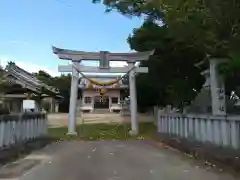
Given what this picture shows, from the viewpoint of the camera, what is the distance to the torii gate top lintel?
30094 mm

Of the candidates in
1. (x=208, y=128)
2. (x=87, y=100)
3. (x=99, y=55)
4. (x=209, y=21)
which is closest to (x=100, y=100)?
(x=87, y=100)

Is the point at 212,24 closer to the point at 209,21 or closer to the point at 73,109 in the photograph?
the point at 209,21

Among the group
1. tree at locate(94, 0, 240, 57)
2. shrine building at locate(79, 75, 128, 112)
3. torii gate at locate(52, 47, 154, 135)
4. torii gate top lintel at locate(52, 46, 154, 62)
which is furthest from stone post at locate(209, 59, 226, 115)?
shrine building at locate(79, 75, 128, 112)

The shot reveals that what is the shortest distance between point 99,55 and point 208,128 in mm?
17404

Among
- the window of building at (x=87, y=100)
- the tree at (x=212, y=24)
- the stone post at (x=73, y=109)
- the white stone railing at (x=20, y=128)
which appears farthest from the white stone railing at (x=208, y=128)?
the window of building at (x=87, y=100)

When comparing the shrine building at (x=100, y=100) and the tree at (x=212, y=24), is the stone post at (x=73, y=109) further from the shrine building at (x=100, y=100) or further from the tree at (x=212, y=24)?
the shrine building at (x=100, y=100)

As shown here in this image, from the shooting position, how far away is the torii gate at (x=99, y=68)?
1193 inches

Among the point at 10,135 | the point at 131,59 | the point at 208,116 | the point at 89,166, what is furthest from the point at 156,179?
the point at 131,59

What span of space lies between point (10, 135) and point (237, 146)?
27.6 feet

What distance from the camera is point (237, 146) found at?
12312 millimetres

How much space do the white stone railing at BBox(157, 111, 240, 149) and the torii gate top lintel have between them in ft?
30.6

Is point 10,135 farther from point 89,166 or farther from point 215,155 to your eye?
point 215,155

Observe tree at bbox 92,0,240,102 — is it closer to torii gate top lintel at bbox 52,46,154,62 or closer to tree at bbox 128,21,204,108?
tree at bbox 128,21,204,108

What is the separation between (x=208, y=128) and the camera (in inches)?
587
